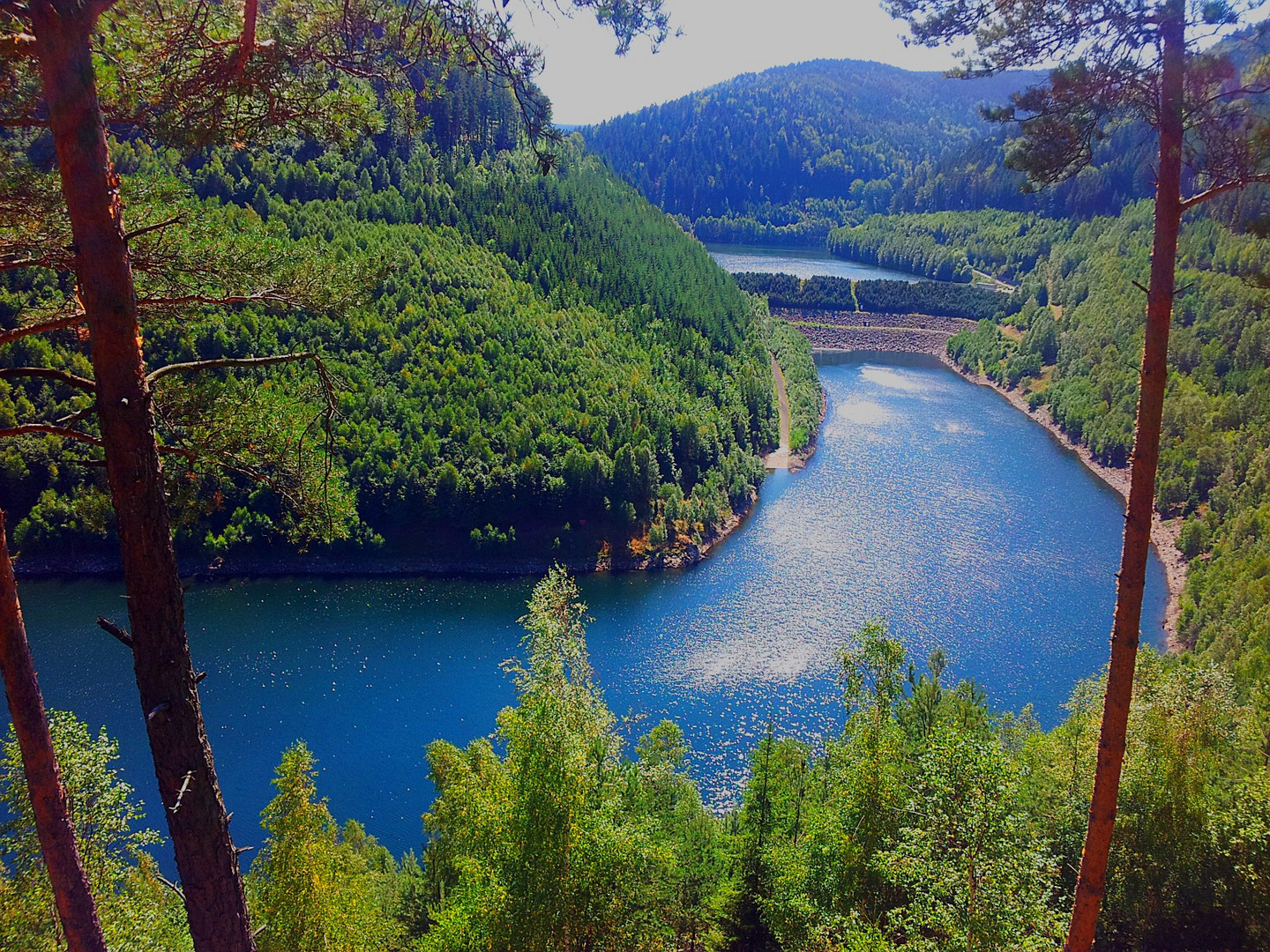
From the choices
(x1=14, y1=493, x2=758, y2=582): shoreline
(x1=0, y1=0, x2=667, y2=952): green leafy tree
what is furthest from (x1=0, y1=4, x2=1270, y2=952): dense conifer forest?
(x1=14, y1=493, x2=758, y2=582): shoreline

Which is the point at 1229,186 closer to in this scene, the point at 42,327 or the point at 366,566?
the point at 42,327

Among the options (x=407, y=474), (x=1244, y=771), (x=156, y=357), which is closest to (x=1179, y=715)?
(x=1244, y=771)

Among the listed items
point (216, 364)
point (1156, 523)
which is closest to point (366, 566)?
point (216, 364)

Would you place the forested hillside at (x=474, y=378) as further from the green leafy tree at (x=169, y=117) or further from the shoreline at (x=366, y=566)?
the green leafy tree at (x=169, y=117)

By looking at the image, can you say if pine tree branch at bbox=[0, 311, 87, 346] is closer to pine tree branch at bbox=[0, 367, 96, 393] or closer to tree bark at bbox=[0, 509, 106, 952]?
pine tree branch at bbox=[0, 367, 96, 393]

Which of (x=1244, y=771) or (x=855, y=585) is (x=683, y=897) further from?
(x=855, y=585)
